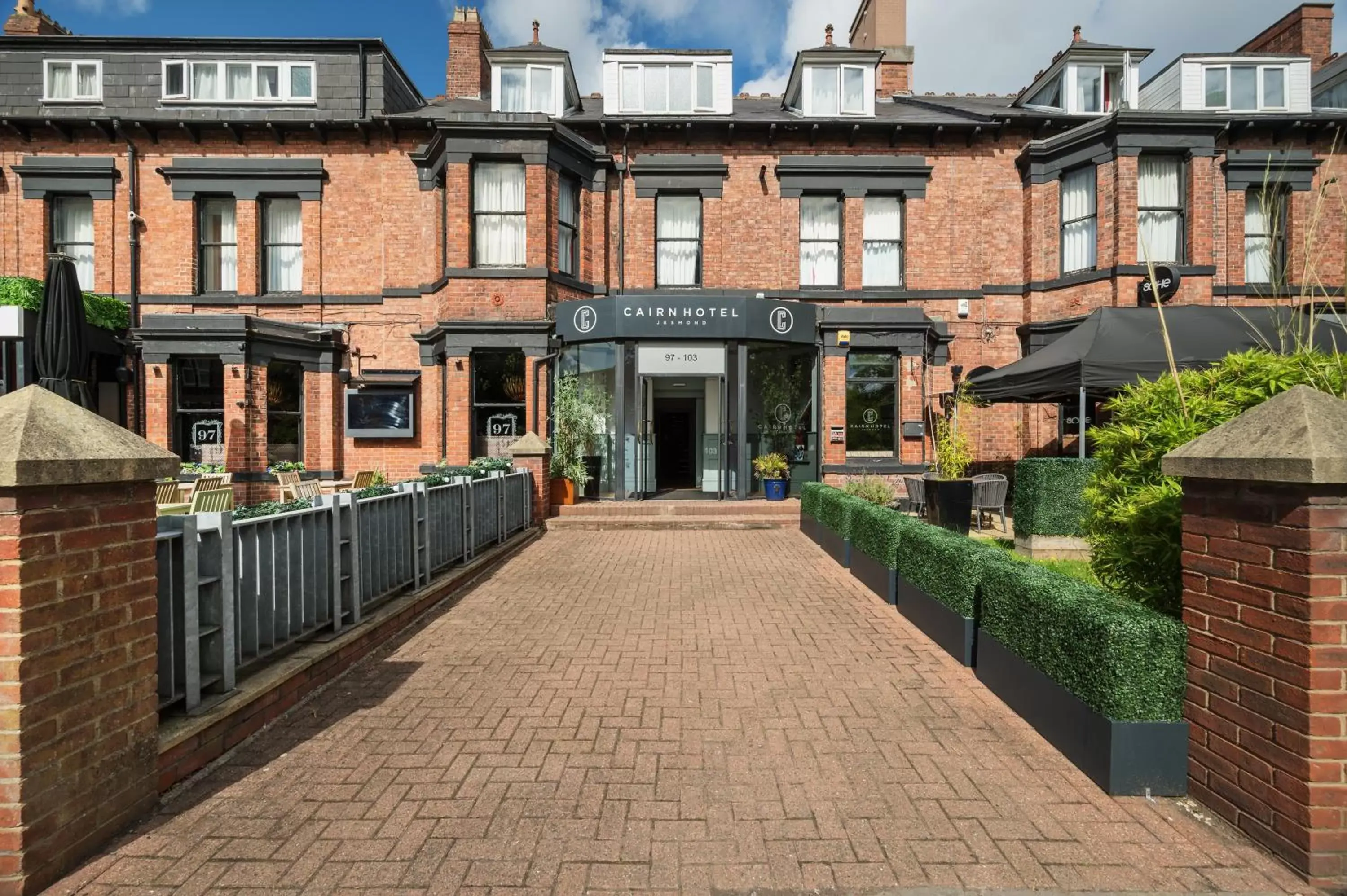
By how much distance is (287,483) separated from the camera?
42.1 feet

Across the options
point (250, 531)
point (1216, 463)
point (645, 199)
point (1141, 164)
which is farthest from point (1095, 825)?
point (1141, 164)

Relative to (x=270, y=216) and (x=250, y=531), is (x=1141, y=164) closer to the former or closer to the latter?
(x=250, y=531)

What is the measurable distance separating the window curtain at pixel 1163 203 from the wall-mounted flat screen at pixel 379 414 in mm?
16368

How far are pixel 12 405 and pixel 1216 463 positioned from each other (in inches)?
201

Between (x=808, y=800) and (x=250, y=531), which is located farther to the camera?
(x=250, y=531)

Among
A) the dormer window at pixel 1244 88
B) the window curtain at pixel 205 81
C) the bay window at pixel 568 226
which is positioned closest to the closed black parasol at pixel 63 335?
the bay window at pixel 568 226

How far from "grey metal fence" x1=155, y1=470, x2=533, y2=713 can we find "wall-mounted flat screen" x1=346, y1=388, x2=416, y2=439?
7881 millimetres

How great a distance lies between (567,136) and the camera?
44.4ft

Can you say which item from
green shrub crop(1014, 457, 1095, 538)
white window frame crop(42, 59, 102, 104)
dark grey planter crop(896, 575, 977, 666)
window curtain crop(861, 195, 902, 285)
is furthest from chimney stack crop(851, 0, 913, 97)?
white window frame crop(42, 59, 102, 104)

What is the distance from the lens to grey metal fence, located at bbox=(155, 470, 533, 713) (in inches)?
130

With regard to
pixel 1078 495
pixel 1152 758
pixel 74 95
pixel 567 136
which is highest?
pixel 74 95

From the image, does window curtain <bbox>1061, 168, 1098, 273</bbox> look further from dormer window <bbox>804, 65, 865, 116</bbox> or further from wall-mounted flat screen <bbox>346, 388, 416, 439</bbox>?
wall-mounted flat screen <bbox>346, 388, 416, 439</bbox>

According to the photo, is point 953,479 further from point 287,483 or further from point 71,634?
point 287,483

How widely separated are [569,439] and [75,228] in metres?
13.1
